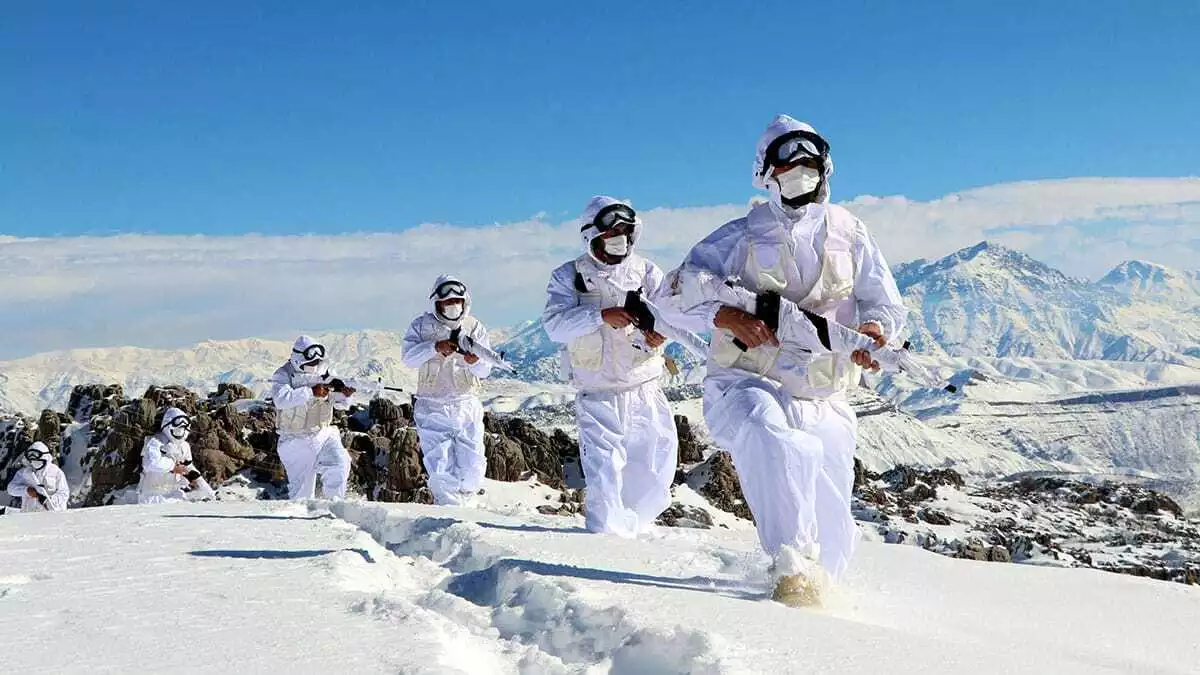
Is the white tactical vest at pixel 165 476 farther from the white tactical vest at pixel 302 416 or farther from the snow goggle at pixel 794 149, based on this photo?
the snow goggle at pixel 794 149

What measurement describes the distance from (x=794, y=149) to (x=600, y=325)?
9.41ft

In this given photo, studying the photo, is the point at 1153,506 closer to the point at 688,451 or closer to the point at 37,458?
the point at 688,451

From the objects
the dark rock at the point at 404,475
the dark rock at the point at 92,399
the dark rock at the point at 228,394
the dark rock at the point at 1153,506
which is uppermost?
the dark rock at the point at 228,394

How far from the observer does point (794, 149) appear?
591 cm

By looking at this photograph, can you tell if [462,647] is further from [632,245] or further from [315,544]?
[632,245]

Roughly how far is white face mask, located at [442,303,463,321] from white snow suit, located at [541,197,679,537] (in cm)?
420

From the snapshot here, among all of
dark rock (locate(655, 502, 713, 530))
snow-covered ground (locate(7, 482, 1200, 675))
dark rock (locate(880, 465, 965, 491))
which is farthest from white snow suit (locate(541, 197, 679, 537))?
dark rock (locate(880, 465, 965, 491))

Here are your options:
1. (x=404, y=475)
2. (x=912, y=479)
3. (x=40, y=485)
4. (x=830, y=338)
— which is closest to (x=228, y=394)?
(x=404, y=475)

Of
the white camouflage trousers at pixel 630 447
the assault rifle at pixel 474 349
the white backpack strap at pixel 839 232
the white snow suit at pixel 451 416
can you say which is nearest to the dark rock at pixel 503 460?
the white snow suit at pixel 451 416

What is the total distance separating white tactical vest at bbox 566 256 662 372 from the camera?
28.0ft

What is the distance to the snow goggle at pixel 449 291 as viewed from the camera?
503 inches

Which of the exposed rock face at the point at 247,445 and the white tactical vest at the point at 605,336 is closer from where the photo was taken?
the white tactical vest at the point at 605,336

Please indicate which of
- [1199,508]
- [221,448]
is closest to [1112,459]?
[1199,508]

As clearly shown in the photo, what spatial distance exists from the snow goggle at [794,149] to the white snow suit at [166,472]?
12529 mm
